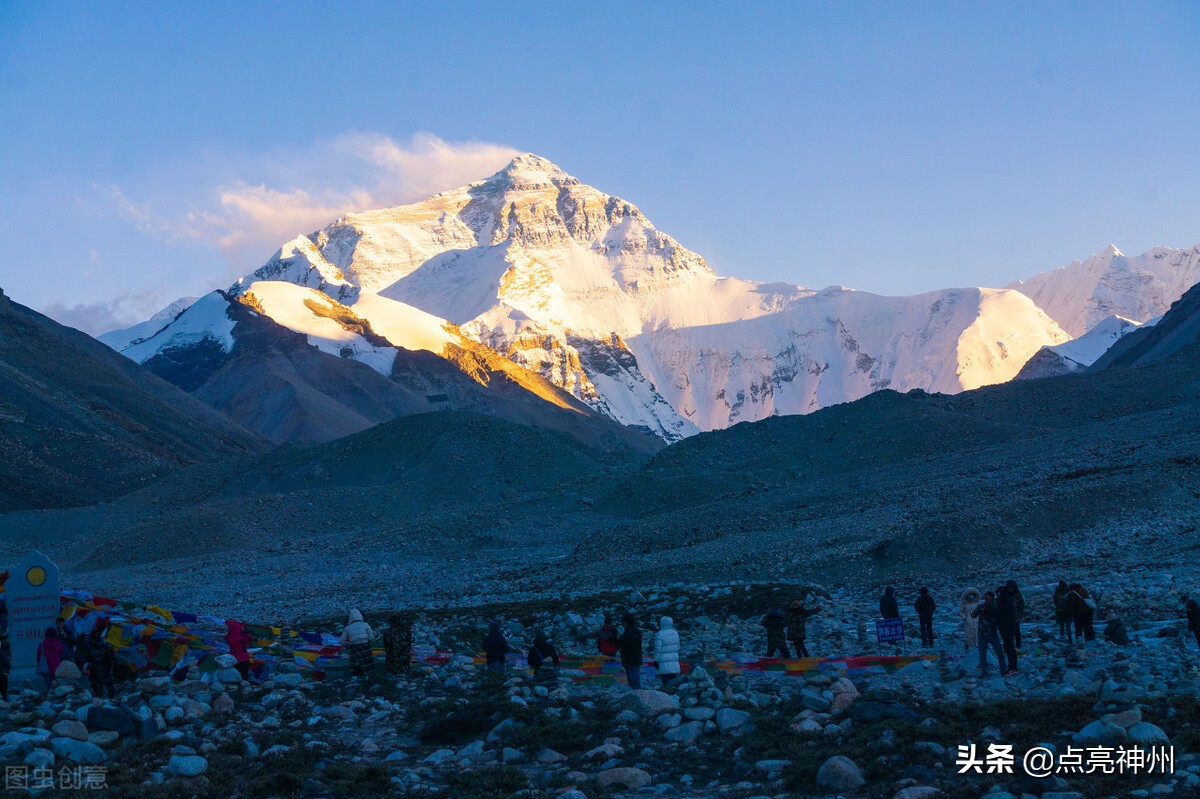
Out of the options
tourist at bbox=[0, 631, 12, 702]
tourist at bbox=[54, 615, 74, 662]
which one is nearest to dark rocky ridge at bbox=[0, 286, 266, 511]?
tourist at bbox=[0, 631, 12, 702]

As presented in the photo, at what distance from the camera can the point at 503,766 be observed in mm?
12719

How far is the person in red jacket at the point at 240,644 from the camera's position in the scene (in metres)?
17.6


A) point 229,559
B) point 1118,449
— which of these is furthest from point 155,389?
point 1118,449

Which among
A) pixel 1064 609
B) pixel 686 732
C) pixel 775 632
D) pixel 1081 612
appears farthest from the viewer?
pixel 775 632

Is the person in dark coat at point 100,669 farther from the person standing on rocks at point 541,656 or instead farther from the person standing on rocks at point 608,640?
the person standing on rocks at point 608,640

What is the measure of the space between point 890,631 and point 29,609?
12.9 metres

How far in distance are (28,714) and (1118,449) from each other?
Result: 39.6 metres

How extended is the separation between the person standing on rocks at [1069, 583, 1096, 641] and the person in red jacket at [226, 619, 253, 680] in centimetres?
1171

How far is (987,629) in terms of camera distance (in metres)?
15.7

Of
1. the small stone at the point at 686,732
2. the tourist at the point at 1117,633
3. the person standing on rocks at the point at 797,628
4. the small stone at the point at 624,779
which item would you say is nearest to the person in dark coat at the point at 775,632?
the person standing on rocks at the point at 797,628

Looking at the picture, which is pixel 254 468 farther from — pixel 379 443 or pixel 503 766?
pixel 503 766

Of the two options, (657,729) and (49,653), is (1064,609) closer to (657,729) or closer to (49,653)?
(657,729)

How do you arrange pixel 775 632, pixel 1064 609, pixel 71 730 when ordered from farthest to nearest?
pixel 775 632, pixel 1064 609, pixel 71 730

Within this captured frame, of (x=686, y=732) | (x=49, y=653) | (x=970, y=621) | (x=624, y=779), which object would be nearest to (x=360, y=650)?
(x=49, y=653)
